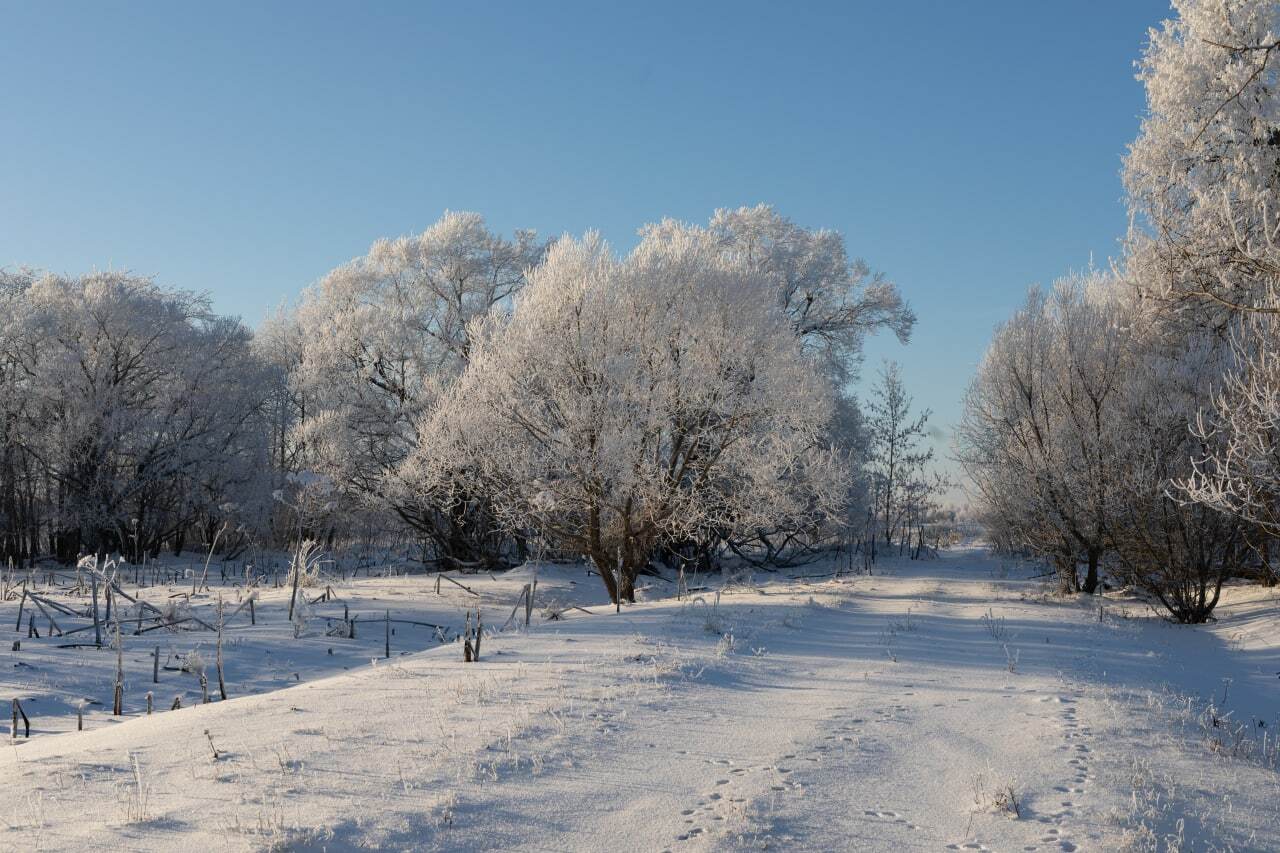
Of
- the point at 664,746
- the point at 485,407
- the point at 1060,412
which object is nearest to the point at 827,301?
the point at 1060,412

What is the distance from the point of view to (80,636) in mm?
13078

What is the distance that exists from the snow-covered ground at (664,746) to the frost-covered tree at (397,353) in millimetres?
15636

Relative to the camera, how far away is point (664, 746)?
653cm

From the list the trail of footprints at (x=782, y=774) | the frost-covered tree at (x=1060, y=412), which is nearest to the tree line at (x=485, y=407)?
the frost-covered tree at (x=1060, y=412)

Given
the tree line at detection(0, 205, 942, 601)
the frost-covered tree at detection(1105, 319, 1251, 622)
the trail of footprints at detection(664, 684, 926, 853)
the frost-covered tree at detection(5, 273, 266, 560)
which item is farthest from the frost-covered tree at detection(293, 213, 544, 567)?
the trail of footprints at detection(664, 684, 926, 853)

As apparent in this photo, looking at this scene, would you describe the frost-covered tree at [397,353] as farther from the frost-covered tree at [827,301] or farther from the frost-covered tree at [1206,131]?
the frost-covered tree at [1206,131]

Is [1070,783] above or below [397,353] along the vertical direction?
below

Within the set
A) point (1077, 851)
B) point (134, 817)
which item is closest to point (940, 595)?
point (1077, 851)

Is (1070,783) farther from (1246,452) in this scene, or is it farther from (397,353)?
(397,353)

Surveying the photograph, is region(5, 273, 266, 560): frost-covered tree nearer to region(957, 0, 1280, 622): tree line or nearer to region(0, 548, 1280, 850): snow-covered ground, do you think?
region(0, 548, 1280, 850): snow-covered ground

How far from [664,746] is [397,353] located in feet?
83.0

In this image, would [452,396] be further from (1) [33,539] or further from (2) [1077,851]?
(1) [33,539]

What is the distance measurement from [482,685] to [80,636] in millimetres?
8353

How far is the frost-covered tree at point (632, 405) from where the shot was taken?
656 inches
